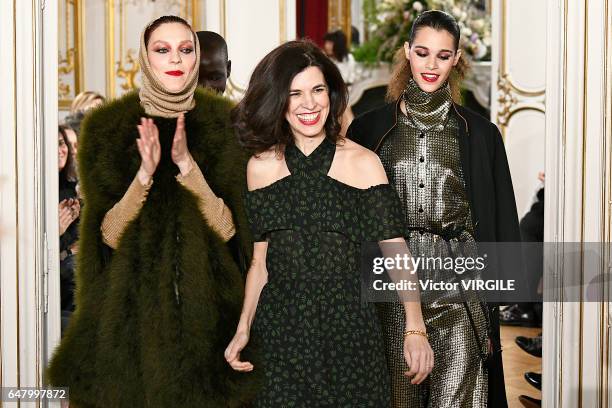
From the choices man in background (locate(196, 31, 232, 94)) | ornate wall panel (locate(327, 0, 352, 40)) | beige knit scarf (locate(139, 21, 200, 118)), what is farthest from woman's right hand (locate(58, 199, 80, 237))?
ornate wall panel (locate(327, 0, 352, 40))

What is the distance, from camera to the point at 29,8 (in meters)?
3.23

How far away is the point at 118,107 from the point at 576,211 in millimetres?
1677

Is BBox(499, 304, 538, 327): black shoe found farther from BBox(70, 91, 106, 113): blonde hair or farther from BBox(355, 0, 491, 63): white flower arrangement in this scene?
BBox(70, 91, 106, 113): blonde hair

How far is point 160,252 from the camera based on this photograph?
106 inches

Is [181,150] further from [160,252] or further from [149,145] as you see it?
[160,252]

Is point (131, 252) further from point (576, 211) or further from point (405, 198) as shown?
point (576, 211)

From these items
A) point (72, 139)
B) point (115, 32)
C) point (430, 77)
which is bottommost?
point (72, 139)

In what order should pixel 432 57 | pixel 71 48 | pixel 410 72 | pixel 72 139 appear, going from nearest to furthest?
pixel 432 57, pixel 410 72, pixel 72 139, pixel 71 48

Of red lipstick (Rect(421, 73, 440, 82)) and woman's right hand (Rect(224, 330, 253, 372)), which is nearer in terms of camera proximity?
woman's right hand (Rect(224, 330, 253, 372))

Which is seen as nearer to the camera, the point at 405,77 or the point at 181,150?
the point at 181,150

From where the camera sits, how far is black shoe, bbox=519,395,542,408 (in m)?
4.34

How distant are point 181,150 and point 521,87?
4.65m

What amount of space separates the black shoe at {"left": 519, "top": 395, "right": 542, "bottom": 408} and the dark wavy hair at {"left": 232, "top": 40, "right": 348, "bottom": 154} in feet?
7.51

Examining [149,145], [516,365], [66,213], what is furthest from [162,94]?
[516,365]
